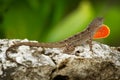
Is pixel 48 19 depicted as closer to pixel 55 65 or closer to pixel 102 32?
pixel 102 32

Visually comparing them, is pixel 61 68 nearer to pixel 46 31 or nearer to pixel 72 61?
pixel 72 61

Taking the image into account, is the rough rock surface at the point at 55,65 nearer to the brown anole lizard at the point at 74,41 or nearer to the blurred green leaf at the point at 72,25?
the brown anole lizard at the point at 74,41

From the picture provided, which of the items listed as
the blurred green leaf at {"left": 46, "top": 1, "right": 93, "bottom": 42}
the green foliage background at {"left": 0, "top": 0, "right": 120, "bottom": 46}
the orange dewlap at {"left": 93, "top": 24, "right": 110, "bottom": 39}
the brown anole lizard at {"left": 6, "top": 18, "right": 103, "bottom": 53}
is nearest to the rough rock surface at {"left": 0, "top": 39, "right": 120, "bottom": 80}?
the brown anole lizard at {"left": 6, "top": 18, "right": 103, "bottom": 53}

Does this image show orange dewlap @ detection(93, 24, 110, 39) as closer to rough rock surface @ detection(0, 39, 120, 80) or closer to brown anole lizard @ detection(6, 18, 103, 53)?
brown anole lizard @ detection(6, 18, 103, 53)

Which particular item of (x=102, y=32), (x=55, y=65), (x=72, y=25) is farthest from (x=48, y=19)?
(x=55, y=65)

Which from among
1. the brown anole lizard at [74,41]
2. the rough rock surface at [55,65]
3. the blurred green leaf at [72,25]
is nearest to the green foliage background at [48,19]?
the blurred green leaf at [72,25]
